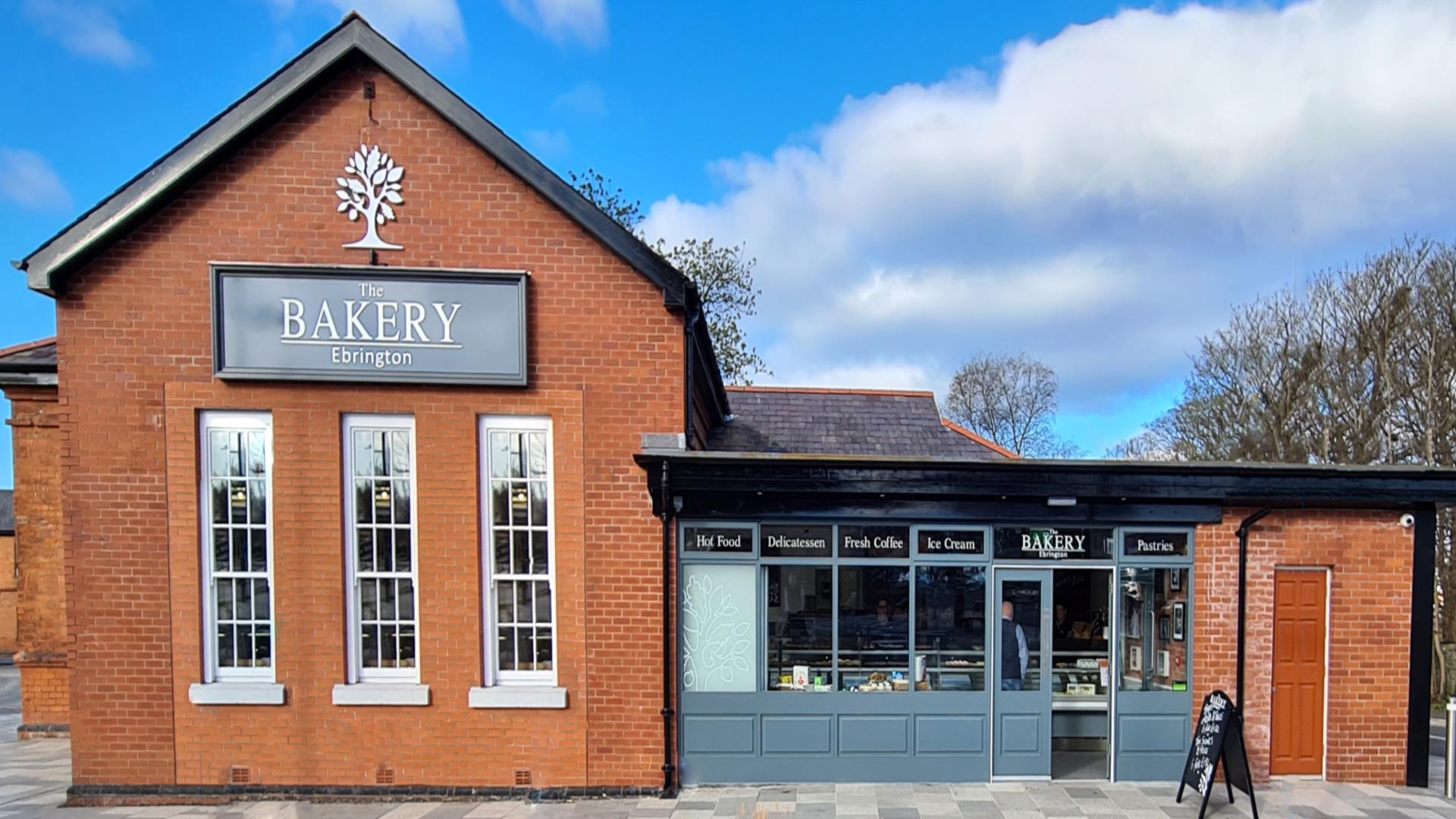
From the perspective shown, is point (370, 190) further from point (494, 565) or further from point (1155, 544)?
point (1155, 544)

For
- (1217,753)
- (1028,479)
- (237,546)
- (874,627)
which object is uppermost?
(1028,479)

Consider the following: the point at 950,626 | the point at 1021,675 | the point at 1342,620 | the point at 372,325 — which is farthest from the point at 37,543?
the point at 1342,620

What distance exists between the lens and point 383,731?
6.76 meters

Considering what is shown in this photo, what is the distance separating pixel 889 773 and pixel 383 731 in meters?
5.48

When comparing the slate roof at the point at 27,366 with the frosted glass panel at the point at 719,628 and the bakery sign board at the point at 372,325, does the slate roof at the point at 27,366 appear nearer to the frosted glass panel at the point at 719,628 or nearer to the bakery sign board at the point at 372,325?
the bakery sign board at the point at 372,325

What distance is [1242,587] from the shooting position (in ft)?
23.2

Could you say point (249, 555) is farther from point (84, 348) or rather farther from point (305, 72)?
point (305, 72)

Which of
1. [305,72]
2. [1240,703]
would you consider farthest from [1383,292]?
[305,72]

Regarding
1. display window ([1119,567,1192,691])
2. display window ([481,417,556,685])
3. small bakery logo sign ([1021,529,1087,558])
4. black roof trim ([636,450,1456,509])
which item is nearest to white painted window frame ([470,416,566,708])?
display window ([481,417,556,685])

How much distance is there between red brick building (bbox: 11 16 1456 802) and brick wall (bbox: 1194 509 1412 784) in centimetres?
4

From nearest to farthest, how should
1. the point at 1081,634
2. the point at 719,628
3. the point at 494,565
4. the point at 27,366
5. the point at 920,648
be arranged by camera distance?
the point at 494,565 < the point at 719,628 < the point at 920,648 < the point at 1081,634 < the point at 27,366

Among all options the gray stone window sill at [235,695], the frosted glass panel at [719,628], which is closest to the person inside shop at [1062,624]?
the frosted glass panel at [719,628]

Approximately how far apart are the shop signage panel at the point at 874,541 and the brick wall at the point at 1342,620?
334 centimetres

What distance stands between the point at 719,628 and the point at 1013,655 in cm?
331
